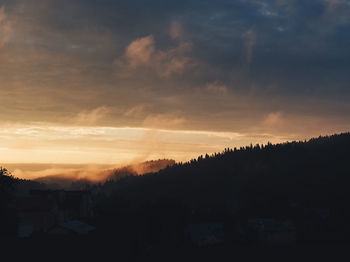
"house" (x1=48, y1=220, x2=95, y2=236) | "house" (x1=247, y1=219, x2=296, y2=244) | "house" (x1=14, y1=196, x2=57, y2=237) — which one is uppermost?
"house" (x1=14, y1=196, x2=57, y2=237)

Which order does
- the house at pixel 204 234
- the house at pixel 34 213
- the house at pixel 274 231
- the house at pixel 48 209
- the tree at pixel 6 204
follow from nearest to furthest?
the tree at pixel 6 204, the house at pixel 204 234, the house at pixel 274 231, the house at pixel 34 213, the house at pixel 48 209

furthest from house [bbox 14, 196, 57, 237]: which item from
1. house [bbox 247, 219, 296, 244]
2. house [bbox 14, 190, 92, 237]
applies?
house [bbox 247, 219, 296, 244]

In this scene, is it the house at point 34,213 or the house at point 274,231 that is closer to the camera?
the house at point 274,231

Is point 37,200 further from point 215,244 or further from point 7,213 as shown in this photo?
point 215,244

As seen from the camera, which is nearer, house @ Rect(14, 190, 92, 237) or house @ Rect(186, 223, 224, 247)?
house @ Rect(186, 223, 224, 247)

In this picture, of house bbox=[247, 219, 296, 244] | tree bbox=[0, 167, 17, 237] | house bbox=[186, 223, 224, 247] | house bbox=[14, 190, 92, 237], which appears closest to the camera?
tree bbox=[0, 167, 17, 237]

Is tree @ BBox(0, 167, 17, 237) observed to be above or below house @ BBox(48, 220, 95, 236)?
above

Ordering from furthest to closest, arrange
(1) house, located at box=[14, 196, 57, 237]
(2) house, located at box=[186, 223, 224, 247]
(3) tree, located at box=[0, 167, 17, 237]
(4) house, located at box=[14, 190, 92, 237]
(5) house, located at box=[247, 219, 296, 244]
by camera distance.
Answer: (4) house, located at box=[14, 190, 92, 237] → (1) house, located at box=[14, 196, 57, 237] → (5) house, located at box=[247, 219, 296, 244] → (2) house, located at box=[186, 223, 224, 247] → (3) tree, located at box=[0, 167, 17, 237]

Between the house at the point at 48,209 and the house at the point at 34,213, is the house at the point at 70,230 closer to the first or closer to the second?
the house at the point at 48,209

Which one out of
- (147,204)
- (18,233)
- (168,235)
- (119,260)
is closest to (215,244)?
(168,235)

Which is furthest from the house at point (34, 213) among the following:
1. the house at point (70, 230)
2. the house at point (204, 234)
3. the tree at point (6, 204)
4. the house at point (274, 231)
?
the house at point (274, 231)

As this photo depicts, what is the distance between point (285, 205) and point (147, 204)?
49.4m

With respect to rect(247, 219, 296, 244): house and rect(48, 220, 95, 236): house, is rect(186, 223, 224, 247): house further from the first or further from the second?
rect(48, 220, 95, 236): house

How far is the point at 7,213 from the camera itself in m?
76.6
